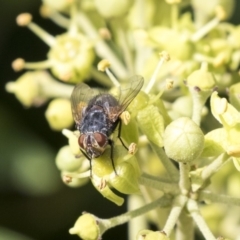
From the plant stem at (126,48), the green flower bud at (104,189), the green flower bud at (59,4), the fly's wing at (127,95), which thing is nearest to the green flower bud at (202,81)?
the fly's wing at (127,95)

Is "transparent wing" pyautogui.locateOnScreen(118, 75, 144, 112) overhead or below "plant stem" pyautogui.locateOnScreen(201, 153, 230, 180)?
overhead

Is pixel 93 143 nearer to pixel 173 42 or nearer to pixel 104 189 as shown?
pixel 104 189

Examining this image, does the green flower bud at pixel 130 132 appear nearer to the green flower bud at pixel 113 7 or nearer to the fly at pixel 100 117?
the fly at pixel 100 117

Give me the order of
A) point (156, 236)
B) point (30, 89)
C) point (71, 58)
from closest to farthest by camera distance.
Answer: point (156, 236)
point (71, 58)
point (30, 89)

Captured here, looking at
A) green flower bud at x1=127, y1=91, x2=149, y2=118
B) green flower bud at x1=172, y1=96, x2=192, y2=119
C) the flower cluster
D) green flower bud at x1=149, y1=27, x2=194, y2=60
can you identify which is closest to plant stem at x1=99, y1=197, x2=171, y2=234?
the flower cluster

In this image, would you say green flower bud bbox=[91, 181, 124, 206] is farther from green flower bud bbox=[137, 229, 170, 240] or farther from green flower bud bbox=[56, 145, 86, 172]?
green flower bud bbox=[56, 145, 86, 172]

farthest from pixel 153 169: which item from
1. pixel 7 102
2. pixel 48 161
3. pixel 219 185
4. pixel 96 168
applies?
pixel 96 168

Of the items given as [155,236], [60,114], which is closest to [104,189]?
[155,236]
